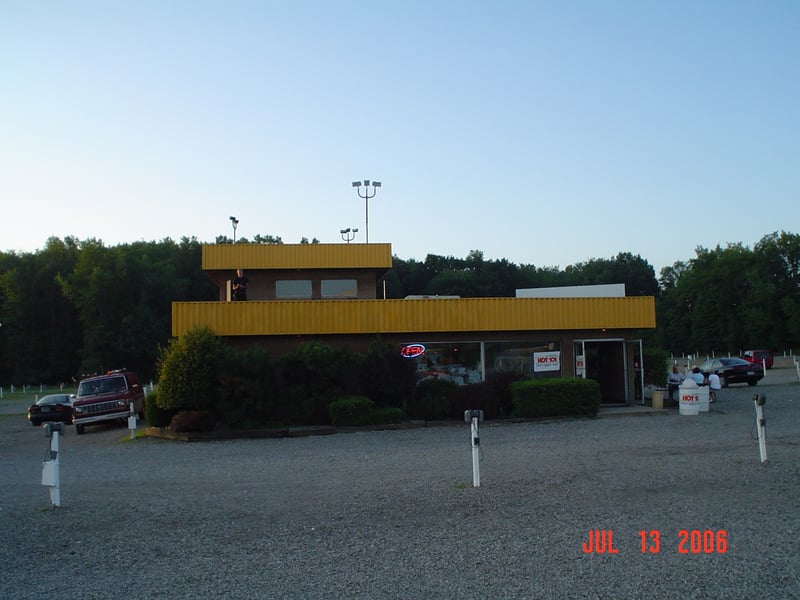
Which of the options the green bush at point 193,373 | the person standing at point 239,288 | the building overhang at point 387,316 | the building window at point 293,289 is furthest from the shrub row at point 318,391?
the building window at point 293,289

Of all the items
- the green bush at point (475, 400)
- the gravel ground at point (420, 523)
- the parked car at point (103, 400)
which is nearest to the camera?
the gravel ground at point (420, 523)

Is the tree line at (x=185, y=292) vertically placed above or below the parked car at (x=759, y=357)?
above

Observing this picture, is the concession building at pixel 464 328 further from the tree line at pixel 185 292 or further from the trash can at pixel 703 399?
the tree line at pixel 185 292

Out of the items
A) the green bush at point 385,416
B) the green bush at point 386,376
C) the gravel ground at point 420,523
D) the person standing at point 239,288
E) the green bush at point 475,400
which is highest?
the person standing at point 239,288

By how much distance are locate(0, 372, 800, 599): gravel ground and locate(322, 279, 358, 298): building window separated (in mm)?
13257

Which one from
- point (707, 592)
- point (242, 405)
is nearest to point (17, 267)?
point (242, 405)

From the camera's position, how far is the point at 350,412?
76.6 feet

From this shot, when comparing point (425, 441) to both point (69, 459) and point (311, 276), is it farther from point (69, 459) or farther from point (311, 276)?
point (311, 276)

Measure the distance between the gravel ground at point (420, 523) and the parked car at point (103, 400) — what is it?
10.6m

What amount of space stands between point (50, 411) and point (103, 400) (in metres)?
6.95

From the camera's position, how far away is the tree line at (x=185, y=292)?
75.8m

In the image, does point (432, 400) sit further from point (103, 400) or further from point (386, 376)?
point (103, 400)

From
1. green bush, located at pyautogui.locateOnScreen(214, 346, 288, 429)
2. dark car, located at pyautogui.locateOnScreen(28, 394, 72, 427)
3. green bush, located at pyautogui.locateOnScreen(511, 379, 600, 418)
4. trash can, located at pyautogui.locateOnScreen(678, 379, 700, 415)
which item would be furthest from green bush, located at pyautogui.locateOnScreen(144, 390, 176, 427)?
trash can, located at pyautogui.locateOnScreen(678, 379, 700, 415)

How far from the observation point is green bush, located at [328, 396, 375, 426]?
921 inches
